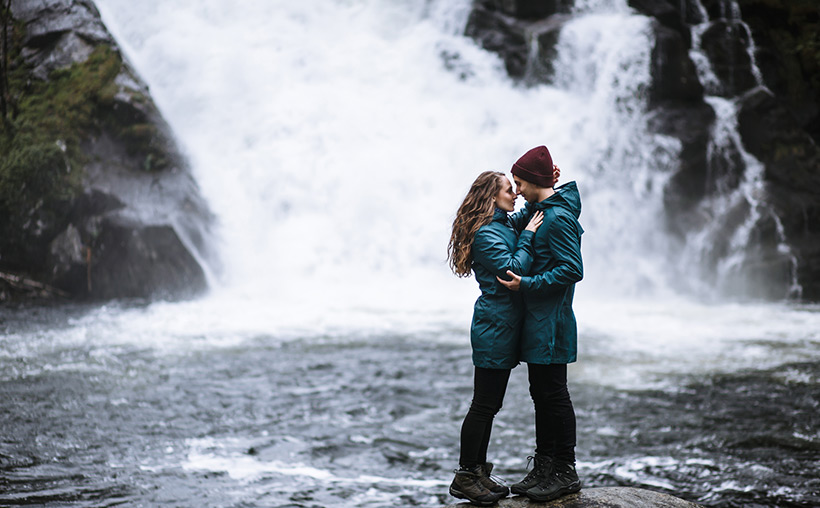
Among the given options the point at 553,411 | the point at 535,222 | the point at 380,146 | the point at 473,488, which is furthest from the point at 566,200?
the point at 380,146

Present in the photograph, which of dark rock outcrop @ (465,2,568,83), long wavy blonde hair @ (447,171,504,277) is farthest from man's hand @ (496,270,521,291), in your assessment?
dark rock outcrop @ (465,2,568,83)

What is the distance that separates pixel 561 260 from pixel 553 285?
0.13 m

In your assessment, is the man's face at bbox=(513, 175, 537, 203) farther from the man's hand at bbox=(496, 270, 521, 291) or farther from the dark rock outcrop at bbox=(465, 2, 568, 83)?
the dark rock outcrop at bbox=(465, 2, 568, 83)

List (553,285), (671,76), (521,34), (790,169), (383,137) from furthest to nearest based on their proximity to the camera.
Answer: (521,34) → (671,76) → (383,137) → (790,169) → (553,285)

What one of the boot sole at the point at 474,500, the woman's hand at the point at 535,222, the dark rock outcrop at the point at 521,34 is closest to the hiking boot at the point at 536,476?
the boot sole at the point at 474,500

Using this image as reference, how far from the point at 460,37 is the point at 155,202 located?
343 inches

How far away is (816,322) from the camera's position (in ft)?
36.0

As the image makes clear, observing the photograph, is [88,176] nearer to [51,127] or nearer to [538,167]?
[51,127]

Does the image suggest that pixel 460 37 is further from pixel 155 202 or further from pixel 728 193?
pixel 155 202

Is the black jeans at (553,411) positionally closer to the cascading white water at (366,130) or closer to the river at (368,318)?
the river at (368,318)

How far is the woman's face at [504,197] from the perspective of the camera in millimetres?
3734

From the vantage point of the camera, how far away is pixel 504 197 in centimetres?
374

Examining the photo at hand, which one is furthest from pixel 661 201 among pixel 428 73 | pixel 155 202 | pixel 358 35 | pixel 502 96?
pixel 155 202

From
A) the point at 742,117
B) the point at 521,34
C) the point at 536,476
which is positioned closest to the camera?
the point at 536,476
